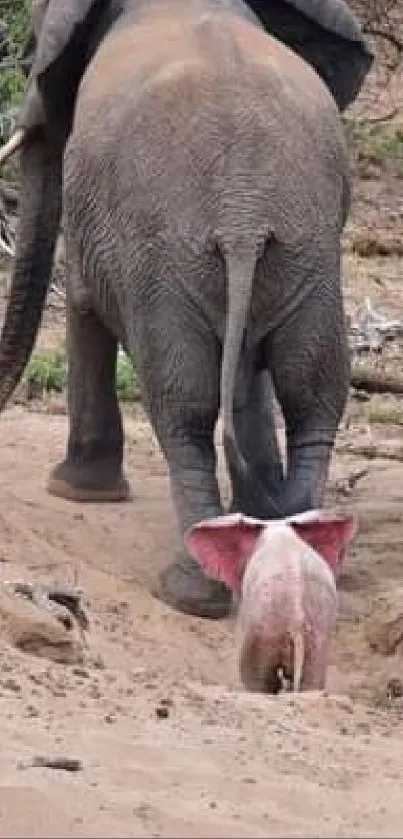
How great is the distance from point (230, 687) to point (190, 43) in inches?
79.1

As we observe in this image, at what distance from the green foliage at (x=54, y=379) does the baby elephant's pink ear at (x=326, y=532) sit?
4.04 m

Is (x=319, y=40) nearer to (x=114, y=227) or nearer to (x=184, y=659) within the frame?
(x=114, y=227)

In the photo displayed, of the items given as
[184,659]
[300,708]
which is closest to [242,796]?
[300,708]

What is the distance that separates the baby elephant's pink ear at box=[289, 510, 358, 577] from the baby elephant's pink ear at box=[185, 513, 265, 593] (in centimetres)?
12

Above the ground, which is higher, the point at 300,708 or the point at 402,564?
the point at 300,708

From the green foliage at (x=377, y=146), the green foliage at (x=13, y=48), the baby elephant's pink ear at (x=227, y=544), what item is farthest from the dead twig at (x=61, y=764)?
the green foliage at (x=377, y=146)

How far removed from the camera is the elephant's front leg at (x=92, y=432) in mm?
7598

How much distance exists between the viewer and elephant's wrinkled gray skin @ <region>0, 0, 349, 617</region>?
6285 millimetres

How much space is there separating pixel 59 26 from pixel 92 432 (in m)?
1.33

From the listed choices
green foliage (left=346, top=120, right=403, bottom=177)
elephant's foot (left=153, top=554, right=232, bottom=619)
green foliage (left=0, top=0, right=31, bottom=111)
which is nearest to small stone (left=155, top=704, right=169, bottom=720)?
elephant's foot (left=153, top=554, right=232, bottom=619)

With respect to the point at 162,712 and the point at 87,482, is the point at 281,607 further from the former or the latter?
the point at 87,482

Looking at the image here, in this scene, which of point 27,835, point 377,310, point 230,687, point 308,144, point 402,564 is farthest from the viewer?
point 377,310

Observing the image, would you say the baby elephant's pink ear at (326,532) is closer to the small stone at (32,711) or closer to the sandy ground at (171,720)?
the sandy ground at (171,720)

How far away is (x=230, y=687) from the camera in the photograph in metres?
5.46
